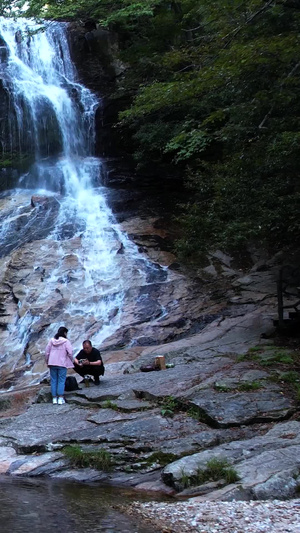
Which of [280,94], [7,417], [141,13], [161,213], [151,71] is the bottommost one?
[7,417]

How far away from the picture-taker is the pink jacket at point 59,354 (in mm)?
9500

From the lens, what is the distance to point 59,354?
9555 millimetres

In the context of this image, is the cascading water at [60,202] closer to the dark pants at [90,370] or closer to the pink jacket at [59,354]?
the dark pants at [90,370]

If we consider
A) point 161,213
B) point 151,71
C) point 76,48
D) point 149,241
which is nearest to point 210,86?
point 149,241

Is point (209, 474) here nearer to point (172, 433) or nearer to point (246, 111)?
point (172, 433)

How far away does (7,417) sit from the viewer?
9289mm

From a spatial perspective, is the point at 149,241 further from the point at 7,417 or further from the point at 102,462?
the point at 102,462

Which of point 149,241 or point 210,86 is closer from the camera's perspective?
point 210,86

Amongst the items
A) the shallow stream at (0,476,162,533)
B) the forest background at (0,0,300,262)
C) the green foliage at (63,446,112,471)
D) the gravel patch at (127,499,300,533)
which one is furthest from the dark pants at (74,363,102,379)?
the gravel patch at (127,499,300,533)

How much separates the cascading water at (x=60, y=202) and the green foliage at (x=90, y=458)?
7.28 meters

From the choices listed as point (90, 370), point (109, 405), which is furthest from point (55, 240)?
point (109, 405)

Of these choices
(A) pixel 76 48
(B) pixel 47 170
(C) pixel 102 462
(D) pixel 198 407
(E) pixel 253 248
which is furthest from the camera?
(A) pixel 76 48

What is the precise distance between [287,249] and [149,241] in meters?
4.96

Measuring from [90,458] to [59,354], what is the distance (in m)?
2.93
